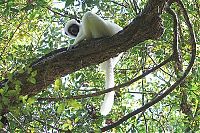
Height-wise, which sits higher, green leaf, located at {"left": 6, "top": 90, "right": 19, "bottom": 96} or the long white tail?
the long white tail

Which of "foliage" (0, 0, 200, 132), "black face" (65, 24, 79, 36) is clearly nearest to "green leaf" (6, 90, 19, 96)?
"foliage" (0, 0, 200, 132)

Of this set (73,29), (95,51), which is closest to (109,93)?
(95,51)

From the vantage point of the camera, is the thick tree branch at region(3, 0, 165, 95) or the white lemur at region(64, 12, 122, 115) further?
the white lemur at region(64, 12, 122, 115)

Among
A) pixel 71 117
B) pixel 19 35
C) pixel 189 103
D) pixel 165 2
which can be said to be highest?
pixel 19 35

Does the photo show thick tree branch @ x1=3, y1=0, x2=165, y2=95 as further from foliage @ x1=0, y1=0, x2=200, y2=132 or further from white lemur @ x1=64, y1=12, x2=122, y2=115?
white lemur @ x1=64, y1=12, x2=122, y2=115

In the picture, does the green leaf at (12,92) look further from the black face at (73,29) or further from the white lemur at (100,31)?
the black face at (73,29)

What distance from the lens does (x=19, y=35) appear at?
4.68 m

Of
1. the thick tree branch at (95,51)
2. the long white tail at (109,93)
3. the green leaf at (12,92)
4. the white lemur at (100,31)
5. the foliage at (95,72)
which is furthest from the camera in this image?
the white lemur at (100,31)

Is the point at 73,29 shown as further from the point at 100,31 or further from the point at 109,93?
the point at 109,93

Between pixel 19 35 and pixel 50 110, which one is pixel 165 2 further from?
pixel 19 35

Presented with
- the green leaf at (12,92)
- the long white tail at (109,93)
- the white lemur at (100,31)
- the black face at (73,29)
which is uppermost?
the black face at (73,29)

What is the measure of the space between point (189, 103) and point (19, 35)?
6.61 ft

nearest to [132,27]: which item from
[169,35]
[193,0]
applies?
[169,35]

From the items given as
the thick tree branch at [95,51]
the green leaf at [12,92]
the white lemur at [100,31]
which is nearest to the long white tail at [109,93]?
the white lemur at [100,31]
